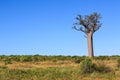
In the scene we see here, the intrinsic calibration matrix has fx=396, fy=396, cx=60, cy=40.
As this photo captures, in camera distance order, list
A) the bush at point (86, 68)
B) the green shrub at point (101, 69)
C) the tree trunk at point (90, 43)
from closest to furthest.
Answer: the bush at point (86, 68), the green shrub at point (101, 69), the tree trunk at point (90, 43)

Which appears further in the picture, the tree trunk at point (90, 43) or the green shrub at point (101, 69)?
the tree trunk at point (90, 43)

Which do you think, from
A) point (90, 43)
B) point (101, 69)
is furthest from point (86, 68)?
point (90, 43)

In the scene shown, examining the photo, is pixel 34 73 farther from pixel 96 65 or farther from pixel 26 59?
pixel 26 59

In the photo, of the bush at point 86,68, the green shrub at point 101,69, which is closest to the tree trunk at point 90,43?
the green shrub at point 101,69

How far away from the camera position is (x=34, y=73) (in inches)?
754

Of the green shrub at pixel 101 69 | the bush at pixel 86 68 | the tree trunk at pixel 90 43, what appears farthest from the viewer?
the tree trunk at pixel 90 43

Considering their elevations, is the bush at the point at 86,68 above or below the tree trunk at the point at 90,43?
below

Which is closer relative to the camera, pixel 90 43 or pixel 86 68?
pixel 86 68

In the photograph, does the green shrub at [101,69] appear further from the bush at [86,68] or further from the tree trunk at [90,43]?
the tree trunk at [90,43]

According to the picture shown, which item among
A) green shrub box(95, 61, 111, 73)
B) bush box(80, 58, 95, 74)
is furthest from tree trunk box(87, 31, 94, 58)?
bush box(80, 58, 95, 74)

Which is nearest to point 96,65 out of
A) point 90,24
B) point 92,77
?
point 92,77

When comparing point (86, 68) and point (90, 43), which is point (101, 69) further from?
point (90, 43)

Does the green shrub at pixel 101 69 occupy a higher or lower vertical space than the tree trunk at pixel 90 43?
lower

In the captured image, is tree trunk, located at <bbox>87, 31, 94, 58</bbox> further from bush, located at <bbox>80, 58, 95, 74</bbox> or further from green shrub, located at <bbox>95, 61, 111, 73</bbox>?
bush, located at <bbox>80, 58, 95, 74</bbox>
